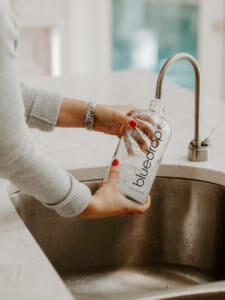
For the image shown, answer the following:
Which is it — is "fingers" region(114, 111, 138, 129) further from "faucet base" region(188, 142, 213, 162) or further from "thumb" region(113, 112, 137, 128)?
"faucet base" region(188, 142, 213, 162)

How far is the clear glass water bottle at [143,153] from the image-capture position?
2.73 ft

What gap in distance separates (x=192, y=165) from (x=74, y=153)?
25 cm

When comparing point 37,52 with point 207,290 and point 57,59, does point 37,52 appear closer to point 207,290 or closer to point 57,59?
point 57,59

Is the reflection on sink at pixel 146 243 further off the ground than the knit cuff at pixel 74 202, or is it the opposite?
the knit cuff at pixel 74 202

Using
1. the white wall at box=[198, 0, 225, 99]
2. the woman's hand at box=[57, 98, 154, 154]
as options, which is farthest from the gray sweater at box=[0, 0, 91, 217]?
the white wall at box=[198, 0, 225, 99]

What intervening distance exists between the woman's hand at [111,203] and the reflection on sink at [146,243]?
25 centimetres

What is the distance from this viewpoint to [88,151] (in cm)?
112

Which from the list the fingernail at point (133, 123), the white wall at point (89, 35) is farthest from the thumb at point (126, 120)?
the white wall at point (89, 35)

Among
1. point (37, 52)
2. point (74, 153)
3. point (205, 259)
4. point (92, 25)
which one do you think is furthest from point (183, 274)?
point (92, 25)

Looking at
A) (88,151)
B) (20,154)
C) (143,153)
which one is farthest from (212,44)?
(20,154)

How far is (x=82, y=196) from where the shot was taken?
0.72 m

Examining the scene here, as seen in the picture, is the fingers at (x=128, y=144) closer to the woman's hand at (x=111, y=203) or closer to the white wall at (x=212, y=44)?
the woman's hand at (x=111, y=203)

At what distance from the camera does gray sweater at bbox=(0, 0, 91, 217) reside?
1.96ft

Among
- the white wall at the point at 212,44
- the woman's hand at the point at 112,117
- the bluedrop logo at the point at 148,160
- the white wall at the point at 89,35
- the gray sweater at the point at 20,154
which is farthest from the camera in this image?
the white wall at the point at 212,44
